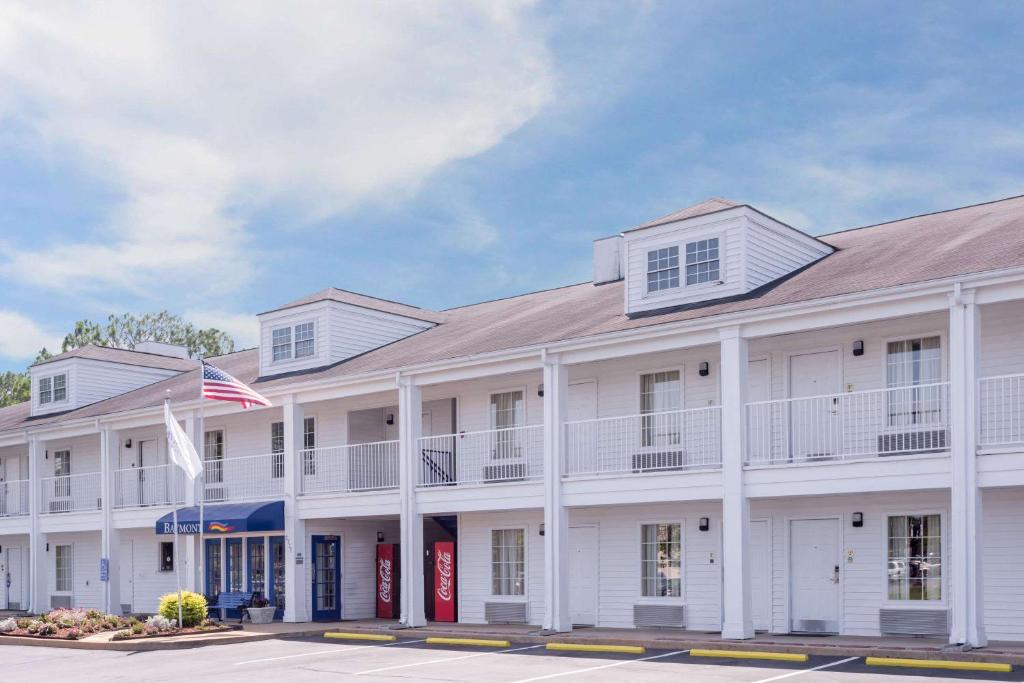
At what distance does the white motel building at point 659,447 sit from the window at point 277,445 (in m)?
0.12

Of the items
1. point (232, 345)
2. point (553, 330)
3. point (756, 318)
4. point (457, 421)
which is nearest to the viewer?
point (756, 318)

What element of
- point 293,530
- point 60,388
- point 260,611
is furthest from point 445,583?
point 60,388

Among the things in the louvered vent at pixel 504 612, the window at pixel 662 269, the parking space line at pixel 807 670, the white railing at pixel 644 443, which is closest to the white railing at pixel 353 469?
the louvered vent at pixel 504 612

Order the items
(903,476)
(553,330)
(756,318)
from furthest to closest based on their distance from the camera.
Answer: (553,330), (756,318), (903,476)

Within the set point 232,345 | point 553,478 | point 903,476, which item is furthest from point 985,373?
point 232,345

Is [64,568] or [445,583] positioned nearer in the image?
[445,583]

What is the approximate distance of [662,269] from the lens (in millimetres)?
23594

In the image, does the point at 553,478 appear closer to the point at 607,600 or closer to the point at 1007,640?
the point at 607,600

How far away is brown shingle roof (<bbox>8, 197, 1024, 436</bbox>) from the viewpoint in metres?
19.4

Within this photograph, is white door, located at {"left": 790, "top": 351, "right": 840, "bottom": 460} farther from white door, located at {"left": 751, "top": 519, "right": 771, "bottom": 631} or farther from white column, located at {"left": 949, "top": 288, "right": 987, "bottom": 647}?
white column, located at {"left": 949, "top": 288, "right": 987, "bottom": 647}

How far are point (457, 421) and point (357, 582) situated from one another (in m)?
5.13

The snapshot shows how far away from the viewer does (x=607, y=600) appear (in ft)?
79.5

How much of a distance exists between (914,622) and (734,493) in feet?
11.6

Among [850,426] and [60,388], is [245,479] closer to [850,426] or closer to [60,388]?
[60,388]
